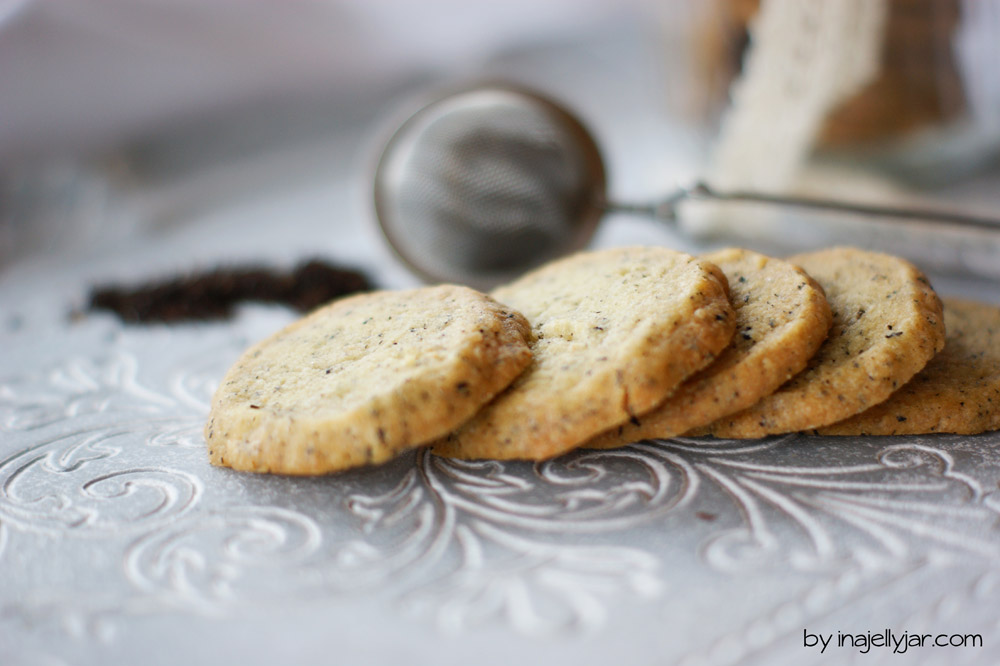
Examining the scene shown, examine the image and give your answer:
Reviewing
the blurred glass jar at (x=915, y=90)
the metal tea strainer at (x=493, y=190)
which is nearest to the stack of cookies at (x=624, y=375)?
the metal tea strainer at (x=493, y=190)

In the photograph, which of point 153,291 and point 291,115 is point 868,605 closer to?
point 153,291

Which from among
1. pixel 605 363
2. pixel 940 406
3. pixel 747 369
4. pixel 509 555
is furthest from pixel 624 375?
pixel 940 406

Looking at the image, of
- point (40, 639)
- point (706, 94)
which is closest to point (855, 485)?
point (40, 639)

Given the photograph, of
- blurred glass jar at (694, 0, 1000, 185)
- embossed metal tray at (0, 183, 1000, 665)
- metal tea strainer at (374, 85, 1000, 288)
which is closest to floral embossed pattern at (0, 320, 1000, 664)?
embossed metal tray at (0, 183, 1000, 665)

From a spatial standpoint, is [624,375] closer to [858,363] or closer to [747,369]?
[747,369]

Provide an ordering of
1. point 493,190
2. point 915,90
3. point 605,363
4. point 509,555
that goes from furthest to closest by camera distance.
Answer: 1. point 915,90
2. point 493,190
3. point 605,363
4. point 509,555

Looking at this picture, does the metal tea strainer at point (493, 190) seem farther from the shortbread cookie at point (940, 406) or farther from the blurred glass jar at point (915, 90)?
the shortbread cookie at point (940, 406)

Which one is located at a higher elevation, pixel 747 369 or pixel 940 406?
pixel 747 369
